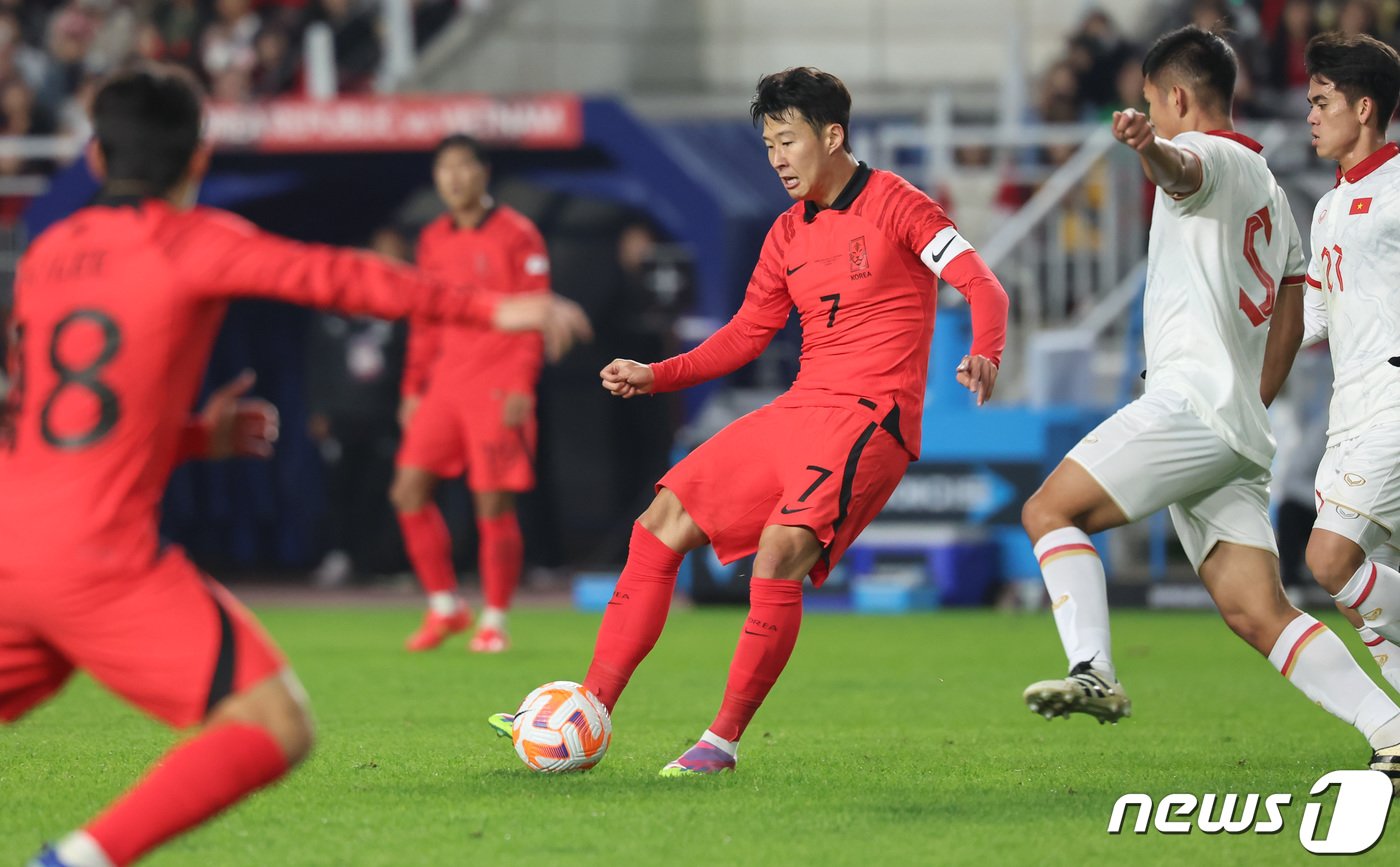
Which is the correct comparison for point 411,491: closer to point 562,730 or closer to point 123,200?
point 562,730

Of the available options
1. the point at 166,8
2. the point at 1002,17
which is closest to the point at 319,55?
the point at 166,8

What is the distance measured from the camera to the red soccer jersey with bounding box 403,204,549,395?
11.4 metres

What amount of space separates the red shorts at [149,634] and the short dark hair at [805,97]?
2808 millimetres

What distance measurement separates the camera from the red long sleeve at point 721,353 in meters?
6.61

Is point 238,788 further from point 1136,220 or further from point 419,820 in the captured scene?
point 1136,220

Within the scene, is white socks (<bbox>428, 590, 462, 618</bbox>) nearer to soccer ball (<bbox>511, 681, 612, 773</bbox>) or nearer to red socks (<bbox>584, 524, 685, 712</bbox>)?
red socks (<bbox>584, 524, 685, 712</bbox>)

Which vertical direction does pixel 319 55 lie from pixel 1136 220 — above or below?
above

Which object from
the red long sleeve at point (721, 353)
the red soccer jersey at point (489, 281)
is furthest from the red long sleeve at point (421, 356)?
the red long sleeve at point (721, 353)

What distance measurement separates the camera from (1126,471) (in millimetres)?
5902

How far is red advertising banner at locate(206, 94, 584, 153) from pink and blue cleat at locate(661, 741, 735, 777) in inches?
371

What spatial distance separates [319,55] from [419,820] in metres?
12.8

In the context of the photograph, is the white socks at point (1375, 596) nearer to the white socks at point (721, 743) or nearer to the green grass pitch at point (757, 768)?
the green grass pitch at point (757, 768)

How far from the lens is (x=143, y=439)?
4418 millimetres

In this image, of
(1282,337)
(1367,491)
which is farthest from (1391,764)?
(1282,337)
